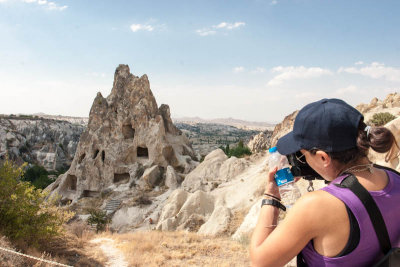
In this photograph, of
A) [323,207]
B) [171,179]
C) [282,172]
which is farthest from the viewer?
[171,179]

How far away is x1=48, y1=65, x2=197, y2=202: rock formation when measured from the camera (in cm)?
2377

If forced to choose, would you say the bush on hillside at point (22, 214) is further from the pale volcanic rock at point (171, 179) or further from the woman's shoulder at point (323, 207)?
the pale volcanic rock at point (171, 179)

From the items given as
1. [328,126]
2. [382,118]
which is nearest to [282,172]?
[328,126]

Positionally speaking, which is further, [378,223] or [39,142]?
[39,142]

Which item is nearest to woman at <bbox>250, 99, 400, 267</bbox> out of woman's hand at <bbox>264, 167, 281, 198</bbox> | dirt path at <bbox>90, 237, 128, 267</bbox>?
woman's hand at <bbox>264, 167, 281, 198</bbox>

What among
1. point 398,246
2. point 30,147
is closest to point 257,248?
point 398,246

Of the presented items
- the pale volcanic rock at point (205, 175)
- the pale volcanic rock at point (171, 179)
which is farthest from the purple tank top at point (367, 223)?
the pale volcanic rock at point (171, 179)

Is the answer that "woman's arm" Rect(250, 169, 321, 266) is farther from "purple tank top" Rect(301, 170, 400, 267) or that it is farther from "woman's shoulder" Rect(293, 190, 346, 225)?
"purple tank top" Rect(301, 170, 400, 267)

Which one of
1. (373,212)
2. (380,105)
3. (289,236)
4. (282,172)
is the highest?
(380,105)

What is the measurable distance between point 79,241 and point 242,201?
275 inches

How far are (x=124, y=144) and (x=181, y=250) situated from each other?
19.0 metres

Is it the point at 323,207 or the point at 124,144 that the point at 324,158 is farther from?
the point at 124,144

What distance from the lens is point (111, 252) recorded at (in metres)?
7.08

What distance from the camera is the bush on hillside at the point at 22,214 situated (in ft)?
20.9
